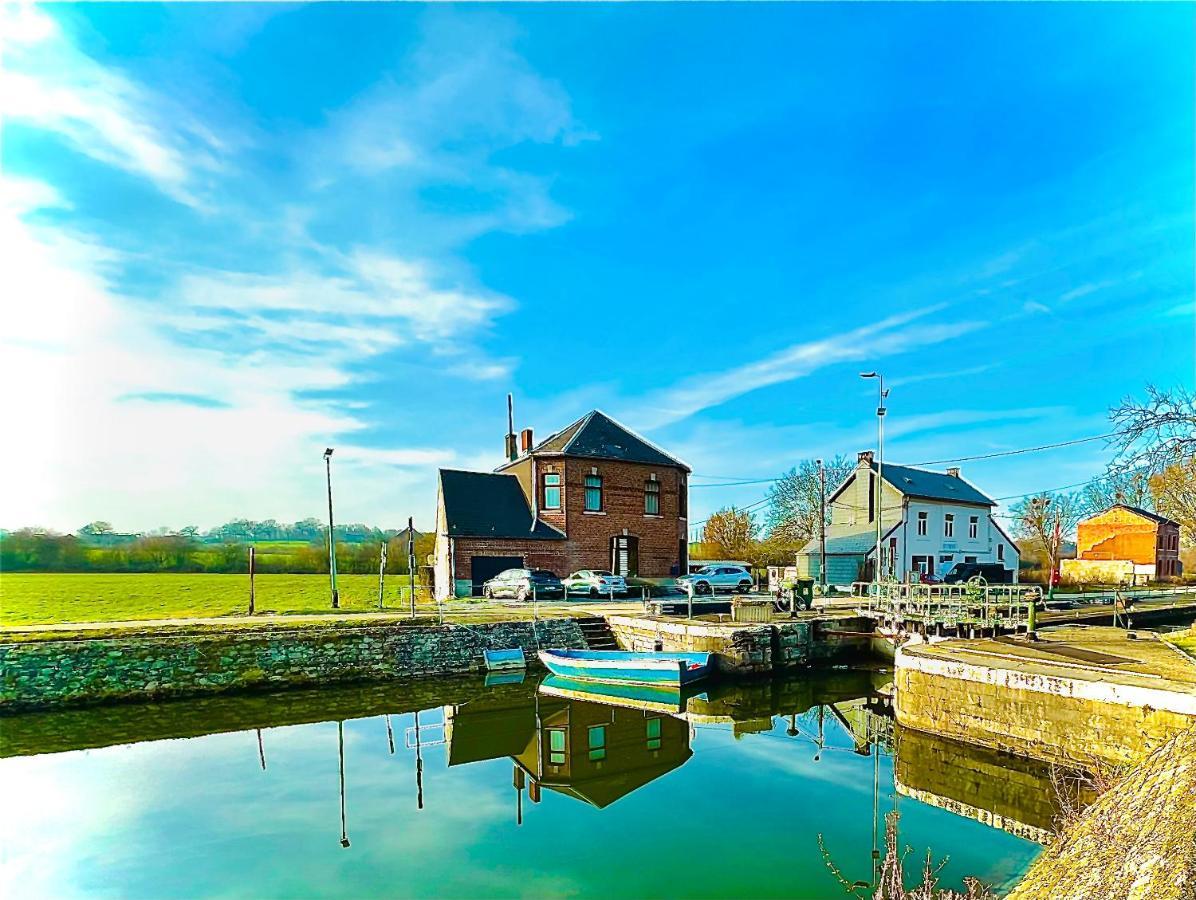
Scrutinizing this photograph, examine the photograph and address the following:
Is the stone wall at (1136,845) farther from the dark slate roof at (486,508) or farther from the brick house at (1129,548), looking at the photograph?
the brick house at (1129,548)

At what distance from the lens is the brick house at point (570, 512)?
31484mm

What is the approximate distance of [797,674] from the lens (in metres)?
21.2

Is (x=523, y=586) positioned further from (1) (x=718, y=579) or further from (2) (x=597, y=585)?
(1) (x=718, y=579)

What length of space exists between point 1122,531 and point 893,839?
56.2 meters

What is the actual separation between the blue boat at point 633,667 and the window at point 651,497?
53.3ft

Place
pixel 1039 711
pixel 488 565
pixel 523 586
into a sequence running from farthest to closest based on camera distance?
pixel 488 565, pixel 523 586, pixel 1039 711

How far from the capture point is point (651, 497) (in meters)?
35.8

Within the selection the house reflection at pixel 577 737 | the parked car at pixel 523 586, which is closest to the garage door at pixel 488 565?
the parked car at pixel 523 586

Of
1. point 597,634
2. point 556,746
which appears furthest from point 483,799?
point 597,634

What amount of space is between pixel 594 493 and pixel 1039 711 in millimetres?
23802

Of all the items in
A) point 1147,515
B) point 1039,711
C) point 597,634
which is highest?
point 1147,515

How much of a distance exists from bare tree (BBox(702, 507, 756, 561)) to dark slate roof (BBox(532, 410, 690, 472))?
15.8 m

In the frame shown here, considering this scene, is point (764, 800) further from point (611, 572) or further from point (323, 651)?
point (611, 572)

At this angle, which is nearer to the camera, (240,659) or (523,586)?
(240,659)
